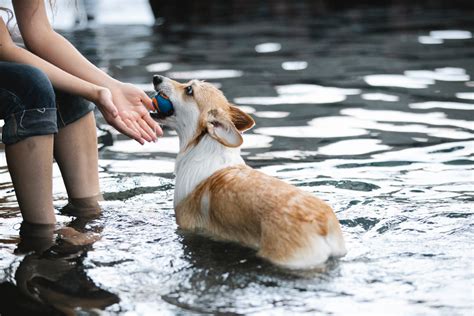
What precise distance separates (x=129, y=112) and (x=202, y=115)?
0.35 meters

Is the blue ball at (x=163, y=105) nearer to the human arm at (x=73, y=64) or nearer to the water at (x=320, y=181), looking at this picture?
the human arm at (x=73, y=64)

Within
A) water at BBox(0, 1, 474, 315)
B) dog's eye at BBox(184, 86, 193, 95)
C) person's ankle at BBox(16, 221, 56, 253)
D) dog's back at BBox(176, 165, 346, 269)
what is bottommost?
water at BBox(0, 1, 474, 315)

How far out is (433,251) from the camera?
342cm

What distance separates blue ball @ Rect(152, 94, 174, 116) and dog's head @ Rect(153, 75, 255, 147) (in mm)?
23

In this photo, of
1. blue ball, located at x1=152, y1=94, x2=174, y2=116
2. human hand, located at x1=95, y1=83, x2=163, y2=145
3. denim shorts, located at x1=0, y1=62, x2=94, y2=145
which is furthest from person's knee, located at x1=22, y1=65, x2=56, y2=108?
blue ball, located at x1=152, y1=94, x2=174, y2=116

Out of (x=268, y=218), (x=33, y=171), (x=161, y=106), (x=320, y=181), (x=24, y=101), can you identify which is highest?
(x=24, y=101)

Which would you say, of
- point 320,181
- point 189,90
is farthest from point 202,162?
point 320,181

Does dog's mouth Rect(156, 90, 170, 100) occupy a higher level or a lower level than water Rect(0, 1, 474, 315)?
higher

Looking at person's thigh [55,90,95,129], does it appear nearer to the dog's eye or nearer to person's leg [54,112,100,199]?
person's leg [54,112,100,199]

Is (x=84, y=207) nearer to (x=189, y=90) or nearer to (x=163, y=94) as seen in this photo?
(x=163, y=94)

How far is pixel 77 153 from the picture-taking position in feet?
14.0

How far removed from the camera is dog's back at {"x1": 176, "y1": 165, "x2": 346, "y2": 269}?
325cm

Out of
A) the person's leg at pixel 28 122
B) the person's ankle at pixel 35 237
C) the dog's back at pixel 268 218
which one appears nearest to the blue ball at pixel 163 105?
the dog's back at pixel 268 218

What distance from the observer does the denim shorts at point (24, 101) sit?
3.63 m
